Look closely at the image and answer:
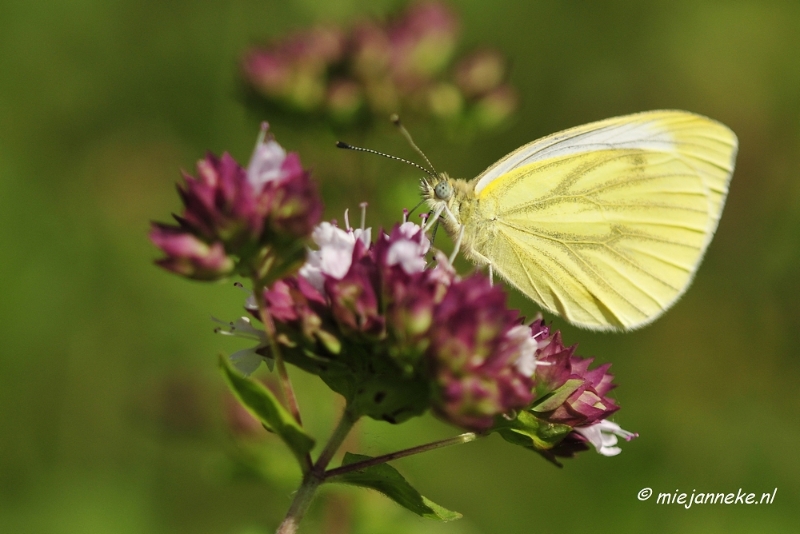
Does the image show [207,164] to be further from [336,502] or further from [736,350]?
[736,350]

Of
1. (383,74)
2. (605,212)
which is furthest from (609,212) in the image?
(383,74)

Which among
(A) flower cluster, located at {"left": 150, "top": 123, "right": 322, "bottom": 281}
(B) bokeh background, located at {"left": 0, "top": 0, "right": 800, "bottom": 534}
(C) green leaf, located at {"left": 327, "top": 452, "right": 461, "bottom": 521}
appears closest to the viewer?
(A) flower cluster, located at {"left": 150, "top": 123, "right": 322, "bottom": 281}

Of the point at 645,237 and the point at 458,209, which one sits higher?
the point at 645,237

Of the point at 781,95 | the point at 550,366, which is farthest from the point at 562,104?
the point at 550,366

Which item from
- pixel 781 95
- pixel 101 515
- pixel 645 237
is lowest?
pixel 101 515

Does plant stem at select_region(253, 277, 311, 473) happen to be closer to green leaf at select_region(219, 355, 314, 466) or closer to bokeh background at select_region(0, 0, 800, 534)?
green leaf at select_region(219, 355, 314, 466)

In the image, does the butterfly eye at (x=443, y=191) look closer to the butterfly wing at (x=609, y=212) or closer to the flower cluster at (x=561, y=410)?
the butterfly wing at (x=609, y=212)

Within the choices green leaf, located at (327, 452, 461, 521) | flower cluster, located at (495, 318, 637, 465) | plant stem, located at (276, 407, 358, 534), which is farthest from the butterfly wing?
plant stem, located at (276, 407, 358, 534)
